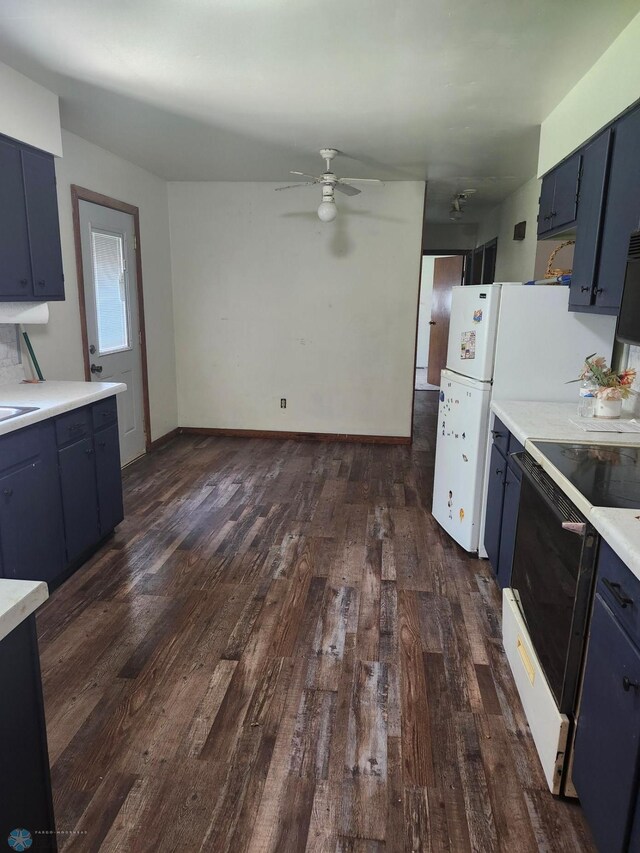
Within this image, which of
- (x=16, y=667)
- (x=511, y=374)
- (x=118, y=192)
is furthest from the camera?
(x=118, y=192)

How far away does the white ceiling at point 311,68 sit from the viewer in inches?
81.0

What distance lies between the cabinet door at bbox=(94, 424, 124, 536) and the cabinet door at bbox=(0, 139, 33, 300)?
2.79 feet

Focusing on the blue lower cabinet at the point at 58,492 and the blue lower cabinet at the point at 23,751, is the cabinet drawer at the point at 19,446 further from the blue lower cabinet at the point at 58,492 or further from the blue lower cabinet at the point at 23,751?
the blue lower cabinet at the point at 23,751

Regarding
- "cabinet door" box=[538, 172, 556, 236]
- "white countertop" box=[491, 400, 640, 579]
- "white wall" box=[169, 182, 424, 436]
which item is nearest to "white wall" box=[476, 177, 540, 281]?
"cabinet door" box=[538, 172, 556, 236]

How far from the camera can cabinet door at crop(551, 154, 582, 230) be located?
2.65m

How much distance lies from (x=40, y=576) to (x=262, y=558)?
1.12 meters

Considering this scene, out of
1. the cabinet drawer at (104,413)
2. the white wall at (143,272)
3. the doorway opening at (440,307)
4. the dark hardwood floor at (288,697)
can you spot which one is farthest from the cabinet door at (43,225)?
the doorway opening at (440,307)

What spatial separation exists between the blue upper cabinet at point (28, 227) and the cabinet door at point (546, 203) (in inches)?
108

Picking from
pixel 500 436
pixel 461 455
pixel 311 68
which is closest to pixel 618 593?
pixel 500 436

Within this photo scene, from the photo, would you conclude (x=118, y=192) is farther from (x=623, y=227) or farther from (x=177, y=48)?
(x=623, y=227)

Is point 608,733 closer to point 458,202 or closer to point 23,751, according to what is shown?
point 23,751

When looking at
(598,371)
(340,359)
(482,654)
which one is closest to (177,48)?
(598,371)

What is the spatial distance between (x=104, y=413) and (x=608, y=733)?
2713 millimetres

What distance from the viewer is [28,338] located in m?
3.22
